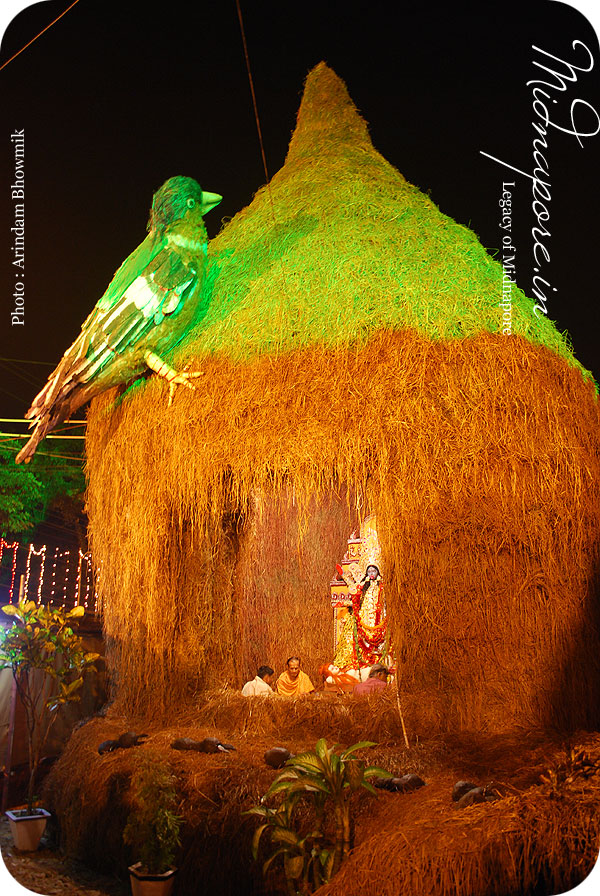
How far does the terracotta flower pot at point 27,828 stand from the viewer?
3750 mm

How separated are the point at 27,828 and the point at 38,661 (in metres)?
0.92

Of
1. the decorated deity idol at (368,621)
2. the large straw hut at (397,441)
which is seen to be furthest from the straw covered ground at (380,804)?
the decorated deity idol at (368,621)

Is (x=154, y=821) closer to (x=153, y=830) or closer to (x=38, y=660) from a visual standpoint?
(x=153, y=830)

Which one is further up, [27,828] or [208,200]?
[208,200]

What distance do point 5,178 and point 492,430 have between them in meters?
2.74

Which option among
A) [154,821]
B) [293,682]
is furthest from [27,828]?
[293,682]

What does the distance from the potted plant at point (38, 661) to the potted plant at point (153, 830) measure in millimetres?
1070

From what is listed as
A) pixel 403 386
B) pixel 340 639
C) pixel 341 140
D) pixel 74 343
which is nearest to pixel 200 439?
pixel 74 343

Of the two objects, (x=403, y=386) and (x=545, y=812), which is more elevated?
(x=403, y=386)

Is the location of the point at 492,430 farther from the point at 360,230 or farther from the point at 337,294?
the point at 360,230

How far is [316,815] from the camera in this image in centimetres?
289

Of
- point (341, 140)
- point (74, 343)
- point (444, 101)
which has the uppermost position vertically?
point (341, 140)

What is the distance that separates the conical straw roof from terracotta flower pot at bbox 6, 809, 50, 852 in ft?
8.89

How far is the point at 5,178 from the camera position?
3529 mm
